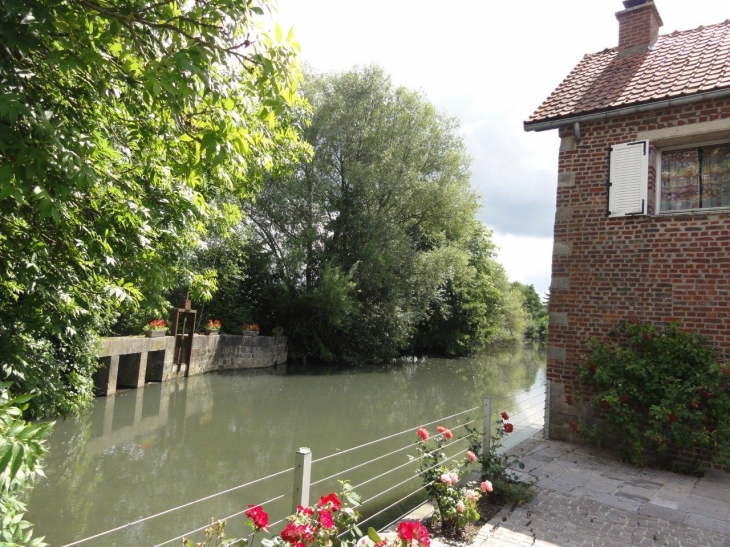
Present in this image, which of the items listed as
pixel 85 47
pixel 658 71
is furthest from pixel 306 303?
pixel 85 47

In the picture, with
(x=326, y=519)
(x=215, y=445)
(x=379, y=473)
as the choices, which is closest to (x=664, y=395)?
(x=379, y=473)

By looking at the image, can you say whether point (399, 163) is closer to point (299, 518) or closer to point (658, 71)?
point (658, 71)

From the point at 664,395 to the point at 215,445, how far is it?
6806 millimetres

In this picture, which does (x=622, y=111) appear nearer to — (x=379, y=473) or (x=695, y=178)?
(x=695, y=178)

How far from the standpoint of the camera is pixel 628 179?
664 centimetres

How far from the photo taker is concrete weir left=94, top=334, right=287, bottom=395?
1144 cm

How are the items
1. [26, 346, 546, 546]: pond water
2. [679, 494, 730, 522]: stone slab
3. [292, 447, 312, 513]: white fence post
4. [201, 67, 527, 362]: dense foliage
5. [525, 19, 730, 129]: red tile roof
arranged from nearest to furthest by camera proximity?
[292, 447, 312, 513]: white fence post < [679, 494, 730, 522]: stone slab < [26, 346, 546, 546]: pond water < [525, 19, 730, 129]: red tile roof < [201, 67, 527, 362]: dense foliage

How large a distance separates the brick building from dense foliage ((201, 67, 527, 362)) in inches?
492

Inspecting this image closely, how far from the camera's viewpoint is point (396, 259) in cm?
2014

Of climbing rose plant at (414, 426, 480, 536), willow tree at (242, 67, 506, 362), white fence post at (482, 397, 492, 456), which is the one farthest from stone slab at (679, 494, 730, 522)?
willow tree at (242, 67, 506, 362)

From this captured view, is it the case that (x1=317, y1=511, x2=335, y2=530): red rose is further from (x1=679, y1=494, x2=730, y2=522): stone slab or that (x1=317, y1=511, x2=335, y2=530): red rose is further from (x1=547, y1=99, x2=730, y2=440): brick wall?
(x1=547, y1=99, x2=730, y2=440): brick wall

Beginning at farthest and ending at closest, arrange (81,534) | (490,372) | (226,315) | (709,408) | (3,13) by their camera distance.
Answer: (490,372) < (226,315) < (709,408) < (81,534) < (3,13)

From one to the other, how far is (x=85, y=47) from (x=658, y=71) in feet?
24.8

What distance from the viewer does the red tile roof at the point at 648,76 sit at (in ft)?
21.2
